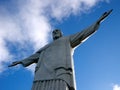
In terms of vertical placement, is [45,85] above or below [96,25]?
below

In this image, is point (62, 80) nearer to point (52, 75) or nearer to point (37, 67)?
point (52, 75)

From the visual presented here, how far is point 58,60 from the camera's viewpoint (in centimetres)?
1178

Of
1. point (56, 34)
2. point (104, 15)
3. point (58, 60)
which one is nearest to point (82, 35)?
point (104, 15)

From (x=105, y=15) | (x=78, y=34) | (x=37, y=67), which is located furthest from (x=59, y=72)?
(x=105, y=15)

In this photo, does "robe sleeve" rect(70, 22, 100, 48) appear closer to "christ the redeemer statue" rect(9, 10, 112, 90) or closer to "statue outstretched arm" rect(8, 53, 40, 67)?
"christ the redeemer statue" rect(9, 10, 112, 90)

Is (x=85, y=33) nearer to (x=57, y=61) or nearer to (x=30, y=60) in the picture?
(x=57, y=61)

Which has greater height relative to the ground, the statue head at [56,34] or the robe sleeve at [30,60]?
the statue head at [56,34]

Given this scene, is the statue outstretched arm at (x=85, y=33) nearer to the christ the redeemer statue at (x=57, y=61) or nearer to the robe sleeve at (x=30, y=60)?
the christ the redeemer statue at (x=57, y=61)

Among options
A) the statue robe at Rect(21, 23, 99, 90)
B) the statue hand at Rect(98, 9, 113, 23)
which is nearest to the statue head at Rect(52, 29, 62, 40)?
the statue robe at Rect(21, 23, 99, 90)

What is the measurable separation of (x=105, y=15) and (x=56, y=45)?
257 cm

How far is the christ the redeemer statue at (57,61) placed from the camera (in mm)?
10891

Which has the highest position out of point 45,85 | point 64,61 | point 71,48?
point 71,48

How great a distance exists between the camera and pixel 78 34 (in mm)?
12555

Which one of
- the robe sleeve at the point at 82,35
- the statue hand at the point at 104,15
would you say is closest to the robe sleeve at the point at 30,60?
the robe sleeve at the point at 82,35
